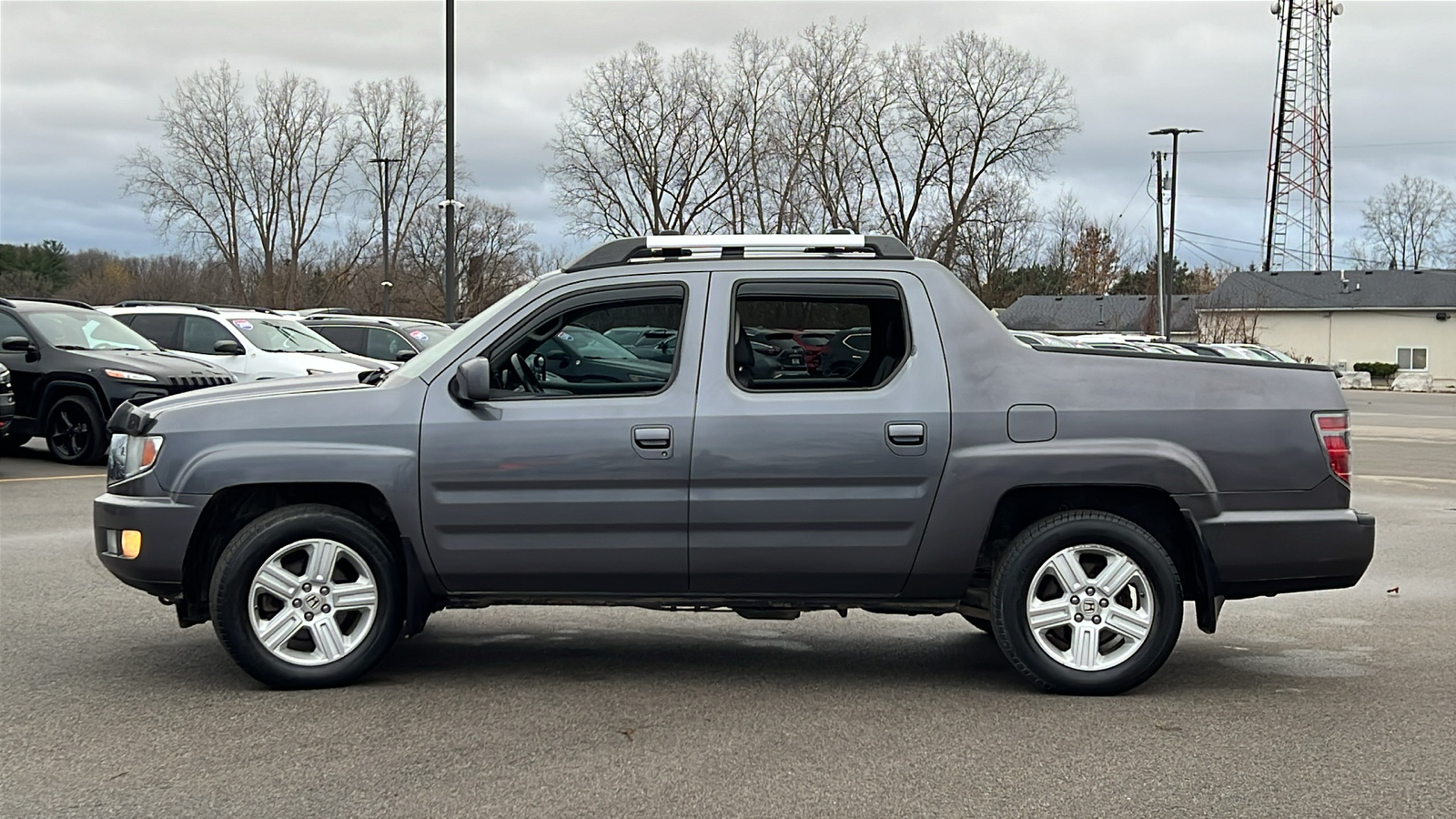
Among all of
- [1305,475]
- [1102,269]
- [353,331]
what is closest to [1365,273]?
[1102,269]

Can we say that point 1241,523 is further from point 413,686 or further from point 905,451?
point 413,686

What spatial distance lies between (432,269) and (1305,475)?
6803cm

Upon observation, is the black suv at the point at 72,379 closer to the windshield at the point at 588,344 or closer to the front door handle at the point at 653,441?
the windshield at the point at 588,344

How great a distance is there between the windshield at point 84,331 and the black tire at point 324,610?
10.9 m

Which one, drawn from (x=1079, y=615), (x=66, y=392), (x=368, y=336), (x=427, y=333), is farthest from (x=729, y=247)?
(x=427, y=333)

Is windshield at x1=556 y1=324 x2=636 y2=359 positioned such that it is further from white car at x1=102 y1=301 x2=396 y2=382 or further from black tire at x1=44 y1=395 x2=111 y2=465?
white car at x1=102 y1=301 x2=396 y2=382

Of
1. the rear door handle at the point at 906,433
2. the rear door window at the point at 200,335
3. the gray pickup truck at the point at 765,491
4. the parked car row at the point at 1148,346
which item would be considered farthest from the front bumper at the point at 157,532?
the rear door window at the point at 200,335

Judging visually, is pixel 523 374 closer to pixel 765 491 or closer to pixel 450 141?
pixel 765 491

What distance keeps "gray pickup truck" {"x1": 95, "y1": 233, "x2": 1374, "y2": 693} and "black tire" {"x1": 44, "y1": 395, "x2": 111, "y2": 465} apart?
10.2 metres

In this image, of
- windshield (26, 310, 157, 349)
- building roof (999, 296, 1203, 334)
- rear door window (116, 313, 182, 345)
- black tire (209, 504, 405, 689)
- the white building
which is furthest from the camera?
building roof (999, 296, 1203, 334)

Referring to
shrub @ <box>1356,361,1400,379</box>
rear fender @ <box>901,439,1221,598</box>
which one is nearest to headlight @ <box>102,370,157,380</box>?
rear fender @ <box>901,439,1221,598</box>

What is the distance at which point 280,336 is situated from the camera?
18.8 m

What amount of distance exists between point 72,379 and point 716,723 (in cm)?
1192

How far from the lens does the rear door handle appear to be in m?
5.66
